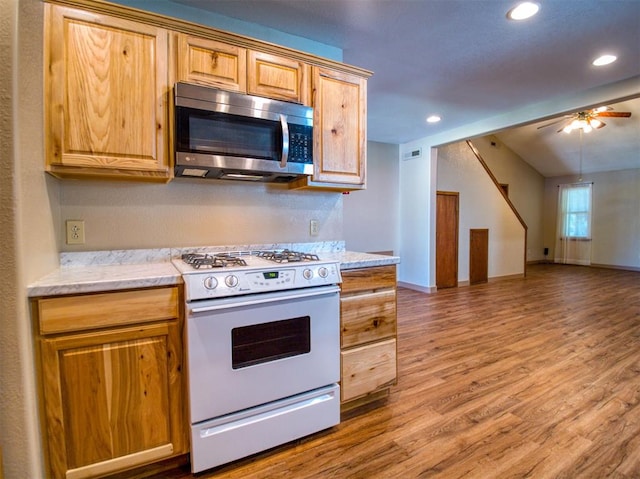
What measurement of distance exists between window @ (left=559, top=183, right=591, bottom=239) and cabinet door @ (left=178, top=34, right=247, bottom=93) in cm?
1002

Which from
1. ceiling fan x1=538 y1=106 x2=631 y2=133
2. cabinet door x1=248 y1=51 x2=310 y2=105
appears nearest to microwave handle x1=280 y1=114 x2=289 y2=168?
cabinet door x1=248 y1=51 x2=310 y2=105

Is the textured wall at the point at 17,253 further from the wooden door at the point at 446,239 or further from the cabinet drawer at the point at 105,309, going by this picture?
the wooden door at the point at 446,239

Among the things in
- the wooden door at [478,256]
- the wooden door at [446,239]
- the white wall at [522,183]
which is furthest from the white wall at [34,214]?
the white wall at [522,183]

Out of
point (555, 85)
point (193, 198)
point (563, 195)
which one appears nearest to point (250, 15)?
point (193, 198)

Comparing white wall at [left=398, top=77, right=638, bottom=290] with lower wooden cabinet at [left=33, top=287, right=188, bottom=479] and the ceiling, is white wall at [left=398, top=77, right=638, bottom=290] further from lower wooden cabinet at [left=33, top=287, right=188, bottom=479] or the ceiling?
lower wooden cabinet at [left=33, top=287, right=188, bottom=479]

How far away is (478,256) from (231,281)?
562 centimetres

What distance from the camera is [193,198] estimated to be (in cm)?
201

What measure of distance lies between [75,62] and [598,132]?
8.70 meters

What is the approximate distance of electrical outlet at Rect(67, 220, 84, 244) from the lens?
67.8 inches

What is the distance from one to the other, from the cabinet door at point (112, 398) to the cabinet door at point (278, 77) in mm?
1392

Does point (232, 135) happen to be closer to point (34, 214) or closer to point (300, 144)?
point (300, 144)

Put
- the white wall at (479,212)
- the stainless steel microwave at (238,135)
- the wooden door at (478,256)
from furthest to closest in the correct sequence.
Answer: the wooden door at (478,256) < the white wall at (479,212) < the stainless steel microwave at (238,135)

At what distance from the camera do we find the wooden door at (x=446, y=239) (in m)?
5.47

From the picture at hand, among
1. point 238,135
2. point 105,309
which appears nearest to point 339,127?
point 238,135
